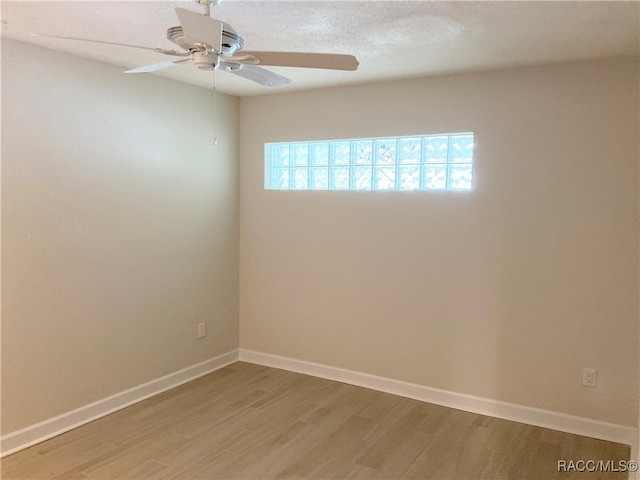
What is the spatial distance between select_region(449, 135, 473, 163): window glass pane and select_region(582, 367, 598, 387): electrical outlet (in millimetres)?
1579

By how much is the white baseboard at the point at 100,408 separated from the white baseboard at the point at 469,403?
0.57m

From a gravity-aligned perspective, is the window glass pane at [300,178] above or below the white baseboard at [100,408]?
above

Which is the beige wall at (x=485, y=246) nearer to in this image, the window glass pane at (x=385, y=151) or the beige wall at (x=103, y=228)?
the window glass pane at (x=385, y=151)

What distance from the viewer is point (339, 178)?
162 inches

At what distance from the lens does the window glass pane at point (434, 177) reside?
363cm

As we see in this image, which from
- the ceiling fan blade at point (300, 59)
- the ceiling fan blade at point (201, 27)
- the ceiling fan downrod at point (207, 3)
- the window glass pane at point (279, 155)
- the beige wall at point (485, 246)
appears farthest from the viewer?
the window glass pane at point (279, 155)

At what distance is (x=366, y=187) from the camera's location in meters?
3.97

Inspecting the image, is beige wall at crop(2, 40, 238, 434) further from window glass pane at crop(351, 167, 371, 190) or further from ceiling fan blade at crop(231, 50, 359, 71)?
ceiling fan blade at crop(231, 50, 359, 71)

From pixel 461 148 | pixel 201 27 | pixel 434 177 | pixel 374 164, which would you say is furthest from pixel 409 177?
pixel 201 27

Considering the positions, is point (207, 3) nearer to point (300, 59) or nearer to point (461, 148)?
point (300, 59)

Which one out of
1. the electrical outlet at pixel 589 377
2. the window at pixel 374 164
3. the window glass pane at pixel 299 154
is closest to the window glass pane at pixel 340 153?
the window at pixel 374 164

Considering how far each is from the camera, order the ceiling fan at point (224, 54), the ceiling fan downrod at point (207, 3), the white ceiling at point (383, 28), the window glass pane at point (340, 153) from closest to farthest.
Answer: the ceiling fan at point (224, 54)
the ceiling fan downrod at point (207, 3)
the white ceiling at point (383, 28)
the window glass pane at point (340, 153)

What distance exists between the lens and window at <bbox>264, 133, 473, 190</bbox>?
11.8ft

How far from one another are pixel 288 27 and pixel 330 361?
2.68 metres
